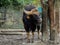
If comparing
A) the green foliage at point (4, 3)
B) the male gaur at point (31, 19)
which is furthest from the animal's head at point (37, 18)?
the green foliage at point (4, 3)

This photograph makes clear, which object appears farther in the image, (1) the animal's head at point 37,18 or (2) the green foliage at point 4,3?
(2) the green foliage at point 4,3

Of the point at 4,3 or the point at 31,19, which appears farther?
the point at 4,3

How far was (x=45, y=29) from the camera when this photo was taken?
337 inches

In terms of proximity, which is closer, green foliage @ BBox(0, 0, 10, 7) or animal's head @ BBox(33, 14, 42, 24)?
animal's head @ BBox(33, 14, 42, 24)

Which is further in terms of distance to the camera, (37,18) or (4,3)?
(4,3)

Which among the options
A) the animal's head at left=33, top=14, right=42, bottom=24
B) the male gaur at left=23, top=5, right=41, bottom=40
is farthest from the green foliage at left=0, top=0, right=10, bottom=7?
the animal's head at left=33, top=14, right=42, bottom=24

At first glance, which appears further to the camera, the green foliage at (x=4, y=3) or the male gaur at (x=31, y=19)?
the green foliage at (x=4, y=3)

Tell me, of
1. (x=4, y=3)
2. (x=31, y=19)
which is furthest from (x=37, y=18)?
(x=4, y=3)

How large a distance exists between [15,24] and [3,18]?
0.81 metres

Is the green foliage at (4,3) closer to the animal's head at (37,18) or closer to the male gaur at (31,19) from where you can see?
the male gaur at (31,19)

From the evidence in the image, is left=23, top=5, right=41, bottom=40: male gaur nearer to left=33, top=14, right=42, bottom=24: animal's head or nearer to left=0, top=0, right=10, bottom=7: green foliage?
left=33, top=14, right=42, bottom=24: animal's head

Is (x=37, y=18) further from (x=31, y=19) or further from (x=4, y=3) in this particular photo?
(x=4, y=3)

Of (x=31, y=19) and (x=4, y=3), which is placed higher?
(x=4, y=3)

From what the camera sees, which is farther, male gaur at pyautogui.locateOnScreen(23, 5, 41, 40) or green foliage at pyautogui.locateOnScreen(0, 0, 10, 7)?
green foliage at pyautogui.locateOnScreen(0, 0, 10, 7)
